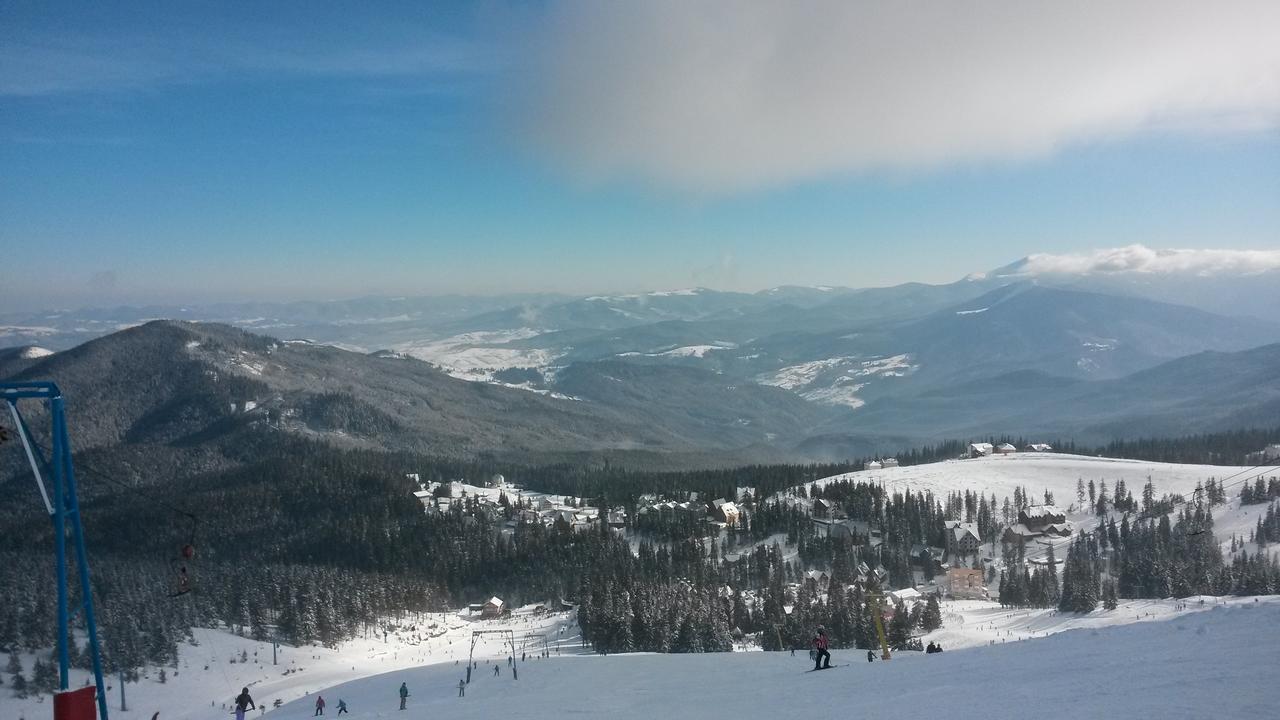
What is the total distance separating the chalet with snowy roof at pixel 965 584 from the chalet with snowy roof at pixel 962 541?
914cm

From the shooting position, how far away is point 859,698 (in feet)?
62.1

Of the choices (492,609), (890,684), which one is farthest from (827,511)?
(890,684)

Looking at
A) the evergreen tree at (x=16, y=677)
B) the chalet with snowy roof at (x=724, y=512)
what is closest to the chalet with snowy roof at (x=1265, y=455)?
the chalet with snowy roof at (x=724, y=512)

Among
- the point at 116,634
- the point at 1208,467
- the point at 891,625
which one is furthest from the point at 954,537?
the point at 116,634

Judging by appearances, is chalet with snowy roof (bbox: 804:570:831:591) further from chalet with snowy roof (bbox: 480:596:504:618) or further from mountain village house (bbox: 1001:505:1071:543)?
chalet with snowy roof (bbox: 480:596:504:618)

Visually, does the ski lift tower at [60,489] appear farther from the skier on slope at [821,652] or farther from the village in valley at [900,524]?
the village in valley at [900,524]

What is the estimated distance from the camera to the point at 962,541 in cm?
8475

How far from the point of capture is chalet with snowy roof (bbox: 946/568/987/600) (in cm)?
7162

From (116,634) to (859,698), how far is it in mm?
55073

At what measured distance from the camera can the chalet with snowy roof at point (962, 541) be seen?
275 feet

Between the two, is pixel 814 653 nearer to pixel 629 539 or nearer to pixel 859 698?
pixel 859 698

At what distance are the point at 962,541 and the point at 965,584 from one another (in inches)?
487

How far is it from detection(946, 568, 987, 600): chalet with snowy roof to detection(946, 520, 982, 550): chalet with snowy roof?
9.14m

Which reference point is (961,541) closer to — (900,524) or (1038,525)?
(900,524)
